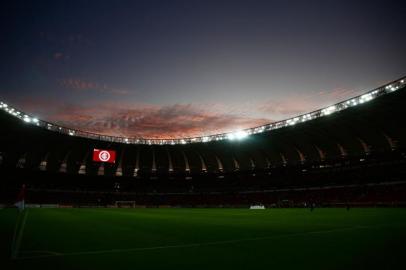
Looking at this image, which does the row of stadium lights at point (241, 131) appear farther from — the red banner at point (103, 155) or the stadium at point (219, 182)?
the red banner at point (103, 155)

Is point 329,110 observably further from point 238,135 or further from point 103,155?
point 103,155

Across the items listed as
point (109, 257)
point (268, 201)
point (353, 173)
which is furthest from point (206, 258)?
point (268, 201)

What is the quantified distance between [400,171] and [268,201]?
95.8 feet

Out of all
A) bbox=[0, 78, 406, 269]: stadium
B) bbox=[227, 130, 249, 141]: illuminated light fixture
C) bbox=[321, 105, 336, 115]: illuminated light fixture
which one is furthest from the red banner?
bbox=[321, 105, 336, 115]: illuminated light fixture

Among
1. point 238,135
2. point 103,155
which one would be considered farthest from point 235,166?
point 103,155

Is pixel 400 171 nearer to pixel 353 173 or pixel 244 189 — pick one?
pixel 353 173

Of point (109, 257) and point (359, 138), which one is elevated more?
point (359, 138)

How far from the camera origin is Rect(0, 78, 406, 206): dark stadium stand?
58303 millimetres

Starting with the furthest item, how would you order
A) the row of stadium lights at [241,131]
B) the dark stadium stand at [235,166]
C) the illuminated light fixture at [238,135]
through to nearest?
the illuminated light fixture at [238,135]
the dark stadium stand at [235,166]
the row of stadium lights at [241,131]

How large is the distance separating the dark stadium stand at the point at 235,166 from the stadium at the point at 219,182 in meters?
0.28

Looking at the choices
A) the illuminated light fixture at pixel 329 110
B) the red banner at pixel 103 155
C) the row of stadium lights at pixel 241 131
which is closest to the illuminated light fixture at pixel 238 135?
the row of stadium lights at pixel 241 131

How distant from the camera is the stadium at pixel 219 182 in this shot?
37.6 ft

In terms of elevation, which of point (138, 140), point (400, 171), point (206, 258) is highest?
point (138, 140)

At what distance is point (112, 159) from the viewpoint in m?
76.9
